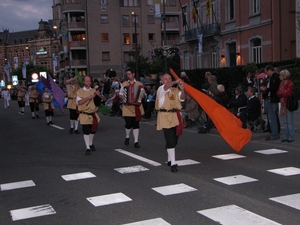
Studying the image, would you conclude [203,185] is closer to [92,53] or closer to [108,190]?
[108,190]

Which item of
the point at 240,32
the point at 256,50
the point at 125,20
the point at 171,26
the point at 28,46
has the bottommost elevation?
the point at 256,50

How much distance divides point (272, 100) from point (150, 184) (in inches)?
225

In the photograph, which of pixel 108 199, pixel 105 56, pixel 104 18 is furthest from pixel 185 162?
pixel 104 18

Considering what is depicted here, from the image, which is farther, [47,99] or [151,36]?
[151,36]

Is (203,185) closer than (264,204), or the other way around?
(264,204)

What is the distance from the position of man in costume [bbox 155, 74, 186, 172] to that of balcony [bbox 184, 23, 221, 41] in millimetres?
27830

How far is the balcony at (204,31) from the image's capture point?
3625 centimetres

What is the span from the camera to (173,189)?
24.9 feet

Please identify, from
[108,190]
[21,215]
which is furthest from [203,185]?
[21,215]

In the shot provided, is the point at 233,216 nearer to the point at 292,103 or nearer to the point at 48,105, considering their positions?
the point at 292,103

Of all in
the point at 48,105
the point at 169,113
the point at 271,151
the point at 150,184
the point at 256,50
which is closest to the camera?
the point at 150,184

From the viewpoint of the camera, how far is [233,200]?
6.81 meters

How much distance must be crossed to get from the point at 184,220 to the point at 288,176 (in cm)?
312

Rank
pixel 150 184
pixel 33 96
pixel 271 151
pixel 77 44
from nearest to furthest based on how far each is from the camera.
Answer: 1. pixel 150 184
2. pixel 271 151
3. pixel 33 96
4. pixel 77 44
